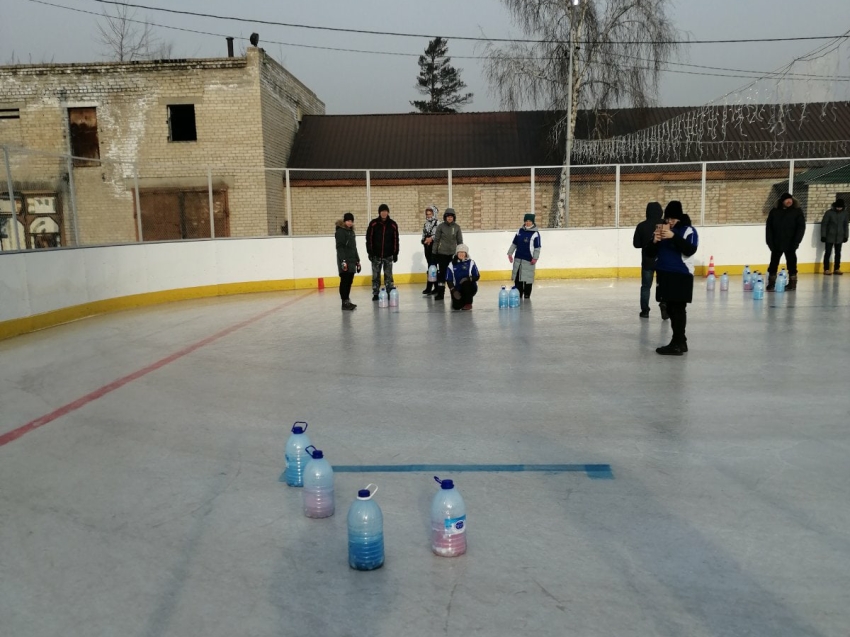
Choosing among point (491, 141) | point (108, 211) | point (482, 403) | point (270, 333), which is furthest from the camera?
point (491, 141)

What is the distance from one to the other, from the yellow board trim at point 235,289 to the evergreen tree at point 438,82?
1831 inches

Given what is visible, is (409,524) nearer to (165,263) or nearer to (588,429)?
(588,429)

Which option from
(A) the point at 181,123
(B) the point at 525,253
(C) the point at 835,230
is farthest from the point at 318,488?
(A) the point at 181,123

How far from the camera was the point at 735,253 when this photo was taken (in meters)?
19.9

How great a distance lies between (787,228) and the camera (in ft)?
48.1

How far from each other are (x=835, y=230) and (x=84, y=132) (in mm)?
24978

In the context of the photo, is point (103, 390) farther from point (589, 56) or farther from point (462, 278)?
point (589, 56)

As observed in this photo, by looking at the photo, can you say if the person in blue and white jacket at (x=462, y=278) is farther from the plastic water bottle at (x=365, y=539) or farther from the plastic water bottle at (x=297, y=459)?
the plastic water bottle at (x=365, y=539)

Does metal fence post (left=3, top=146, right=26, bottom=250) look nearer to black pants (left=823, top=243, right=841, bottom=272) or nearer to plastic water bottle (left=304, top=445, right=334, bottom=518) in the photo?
plastic water bottle (left=304, top=445, right=334, bottom=518)

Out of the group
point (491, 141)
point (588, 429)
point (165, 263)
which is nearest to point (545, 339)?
point (588, 429)

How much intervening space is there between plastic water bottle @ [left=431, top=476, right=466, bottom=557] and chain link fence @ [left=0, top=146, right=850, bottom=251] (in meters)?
14.2

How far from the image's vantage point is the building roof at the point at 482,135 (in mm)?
29234

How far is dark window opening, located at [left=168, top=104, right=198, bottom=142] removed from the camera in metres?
26.4

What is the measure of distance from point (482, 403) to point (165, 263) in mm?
11565
